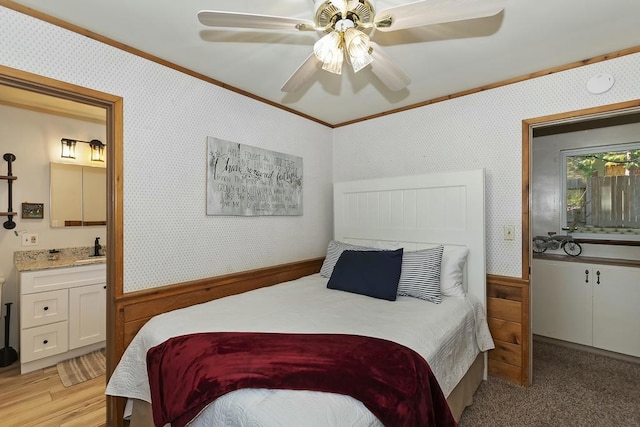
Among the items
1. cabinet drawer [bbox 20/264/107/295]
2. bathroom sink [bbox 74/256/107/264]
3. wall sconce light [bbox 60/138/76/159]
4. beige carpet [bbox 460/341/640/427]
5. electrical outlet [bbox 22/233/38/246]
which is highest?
wall sconce light [bbox 60/138/76/159]

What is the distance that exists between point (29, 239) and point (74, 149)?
3.22 feet

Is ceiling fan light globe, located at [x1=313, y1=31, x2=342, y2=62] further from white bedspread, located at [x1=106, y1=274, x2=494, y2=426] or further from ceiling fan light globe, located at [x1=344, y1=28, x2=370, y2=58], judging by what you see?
white bedspread, located at [x1=106, y1=274, x2=494, y2=426]

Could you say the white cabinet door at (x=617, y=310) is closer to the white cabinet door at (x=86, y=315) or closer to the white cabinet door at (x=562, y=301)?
the white cabinet door at (x=562, y=301)

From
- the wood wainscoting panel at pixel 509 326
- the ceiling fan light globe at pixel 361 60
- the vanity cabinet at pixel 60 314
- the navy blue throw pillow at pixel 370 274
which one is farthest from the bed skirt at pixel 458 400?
the ceiling fan light globe at pixel 361 60

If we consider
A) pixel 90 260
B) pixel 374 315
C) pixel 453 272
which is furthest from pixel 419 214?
pixel 90 260

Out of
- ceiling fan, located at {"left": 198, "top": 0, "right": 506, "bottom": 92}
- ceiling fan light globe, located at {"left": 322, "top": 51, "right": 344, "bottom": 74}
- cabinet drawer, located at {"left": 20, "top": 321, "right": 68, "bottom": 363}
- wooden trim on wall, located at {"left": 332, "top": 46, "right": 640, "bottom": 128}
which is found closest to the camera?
ceiling fan, located at {"left": 198, "top": 0, "right": 506, "bottom": 92}

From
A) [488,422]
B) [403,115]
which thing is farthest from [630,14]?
[488,422]

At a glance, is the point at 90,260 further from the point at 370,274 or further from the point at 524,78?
the point at 524,78

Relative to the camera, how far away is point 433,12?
1172 mm

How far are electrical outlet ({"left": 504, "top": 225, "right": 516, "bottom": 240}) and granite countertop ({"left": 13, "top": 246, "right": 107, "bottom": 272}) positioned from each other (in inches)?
137

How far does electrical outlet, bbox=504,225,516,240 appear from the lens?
2354mm

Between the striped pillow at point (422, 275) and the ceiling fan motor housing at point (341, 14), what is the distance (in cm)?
160

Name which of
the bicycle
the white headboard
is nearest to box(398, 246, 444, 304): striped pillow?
the white headboard

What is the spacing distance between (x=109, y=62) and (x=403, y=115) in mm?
2337
